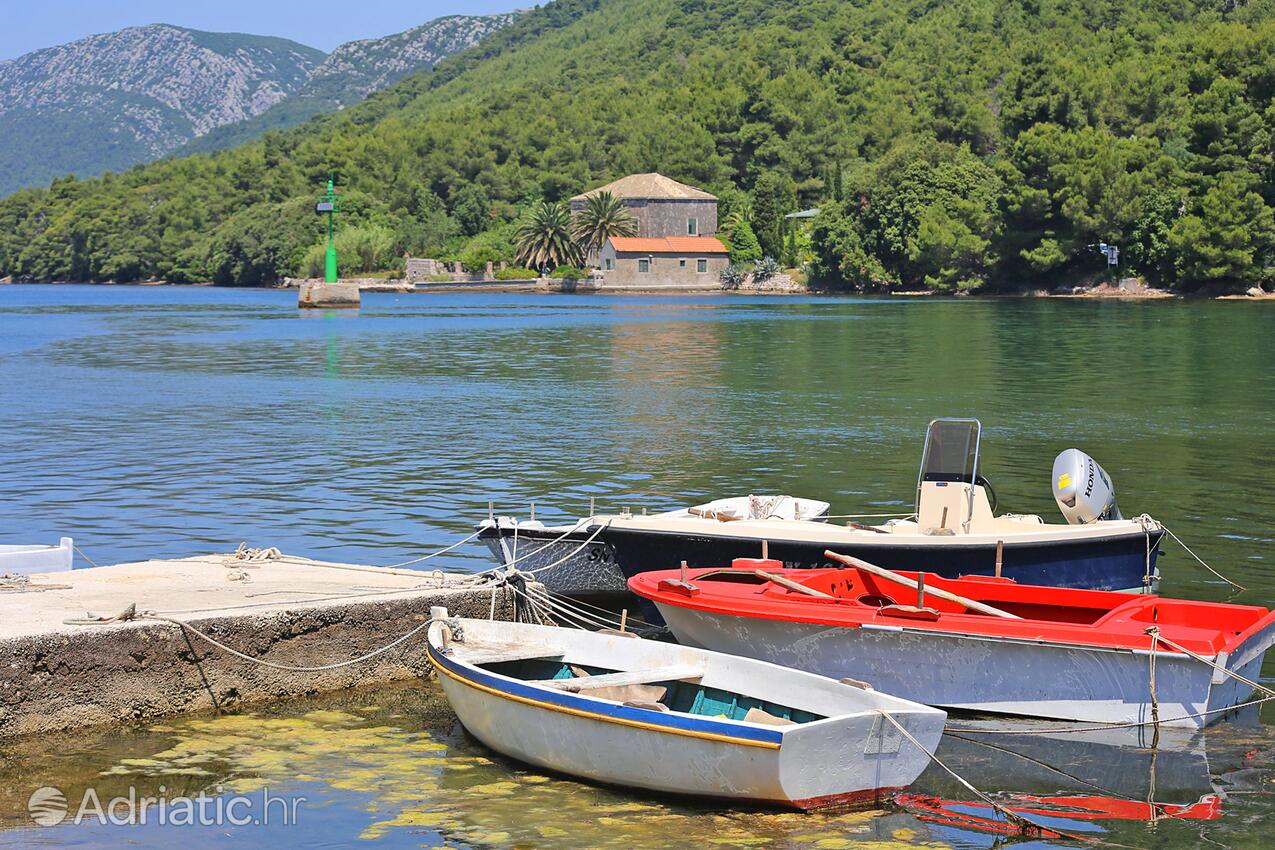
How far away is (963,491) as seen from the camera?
50.7 ft

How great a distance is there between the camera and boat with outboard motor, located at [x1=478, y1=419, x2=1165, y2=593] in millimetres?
14453

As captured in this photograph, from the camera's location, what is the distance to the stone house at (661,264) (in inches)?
5374

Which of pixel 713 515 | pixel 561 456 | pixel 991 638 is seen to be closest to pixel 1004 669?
pixel 991 638

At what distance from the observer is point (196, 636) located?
37.8 feet

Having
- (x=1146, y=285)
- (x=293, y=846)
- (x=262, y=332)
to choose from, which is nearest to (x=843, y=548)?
(x=293, y=846)

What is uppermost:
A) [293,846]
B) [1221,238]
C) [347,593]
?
[1221,238]

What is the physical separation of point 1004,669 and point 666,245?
126515 mm

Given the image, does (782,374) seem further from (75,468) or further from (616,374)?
(75,468)

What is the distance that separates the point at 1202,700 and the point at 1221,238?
87.3 m

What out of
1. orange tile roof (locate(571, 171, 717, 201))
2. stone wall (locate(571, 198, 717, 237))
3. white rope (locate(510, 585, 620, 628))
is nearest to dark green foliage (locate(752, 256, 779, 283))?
stone wall (locate(571, 198, 717, 237))

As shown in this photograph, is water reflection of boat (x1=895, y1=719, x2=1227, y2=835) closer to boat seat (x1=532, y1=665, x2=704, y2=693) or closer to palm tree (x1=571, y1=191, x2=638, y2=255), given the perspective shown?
boat seat (x1=532, y1=665, x2=704, y2=693)

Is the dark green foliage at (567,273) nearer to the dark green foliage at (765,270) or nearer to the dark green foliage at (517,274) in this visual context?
the dark green foliage at (517,274)

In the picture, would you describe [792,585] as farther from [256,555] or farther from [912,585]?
[256,555]
